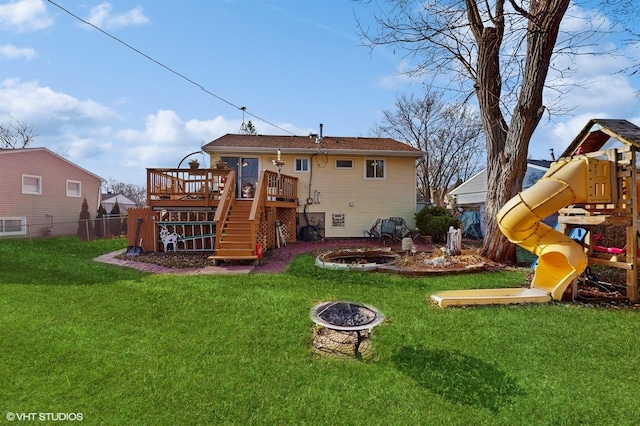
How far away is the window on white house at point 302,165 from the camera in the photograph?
14953mm

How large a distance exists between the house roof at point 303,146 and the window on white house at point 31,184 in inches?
399

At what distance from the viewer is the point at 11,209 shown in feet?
52.4

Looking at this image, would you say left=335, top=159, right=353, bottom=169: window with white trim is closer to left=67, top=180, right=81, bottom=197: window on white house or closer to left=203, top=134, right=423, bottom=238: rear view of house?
left=203, top=134, right=423, bottom=238: rear view of house

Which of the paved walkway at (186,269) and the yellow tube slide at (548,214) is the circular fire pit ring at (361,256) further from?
the yellow tube slide at (548,214)

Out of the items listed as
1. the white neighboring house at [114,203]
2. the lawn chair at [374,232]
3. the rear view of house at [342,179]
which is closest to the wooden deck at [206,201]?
the rear view of house at [342,179]

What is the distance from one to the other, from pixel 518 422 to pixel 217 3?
1032cm

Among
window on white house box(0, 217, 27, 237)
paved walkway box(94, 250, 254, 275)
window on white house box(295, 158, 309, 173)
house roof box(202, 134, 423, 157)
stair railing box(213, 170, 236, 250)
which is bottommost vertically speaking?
paved walkway box(94, 250, 254, 275)

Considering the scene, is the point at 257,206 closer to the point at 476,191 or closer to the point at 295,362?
the point at 295,362

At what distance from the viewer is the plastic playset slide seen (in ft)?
18.3

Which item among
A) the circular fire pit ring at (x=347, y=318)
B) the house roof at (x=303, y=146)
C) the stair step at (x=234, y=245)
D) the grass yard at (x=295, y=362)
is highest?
the house roof at (x=303, y=146)

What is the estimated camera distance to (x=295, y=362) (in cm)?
364

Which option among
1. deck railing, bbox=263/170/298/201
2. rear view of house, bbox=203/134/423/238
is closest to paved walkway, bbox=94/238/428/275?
deck railing, bbox=263/170/298/201

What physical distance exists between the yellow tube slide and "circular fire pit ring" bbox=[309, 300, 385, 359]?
3.45m

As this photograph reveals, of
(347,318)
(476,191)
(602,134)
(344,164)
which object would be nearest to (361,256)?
(344,164)
